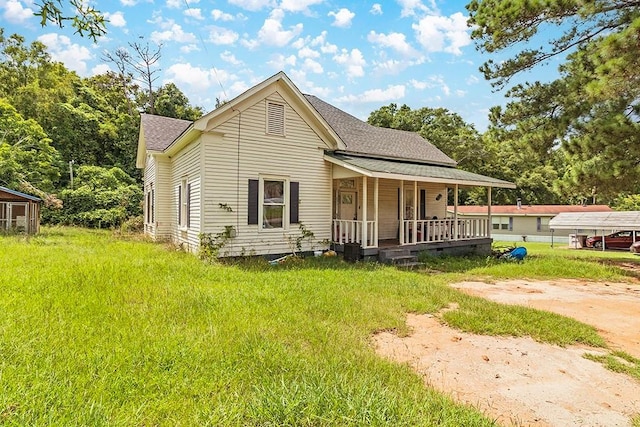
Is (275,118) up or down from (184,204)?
up

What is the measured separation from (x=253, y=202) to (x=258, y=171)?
0.95 meters

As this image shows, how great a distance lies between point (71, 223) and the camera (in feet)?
68.9

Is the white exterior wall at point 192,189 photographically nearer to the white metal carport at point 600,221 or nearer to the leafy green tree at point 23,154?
the leafy green tree at point 23,154

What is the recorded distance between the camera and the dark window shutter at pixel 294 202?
11.2 metres

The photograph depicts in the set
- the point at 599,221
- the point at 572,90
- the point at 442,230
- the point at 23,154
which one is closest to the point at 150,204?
the point at 23,154

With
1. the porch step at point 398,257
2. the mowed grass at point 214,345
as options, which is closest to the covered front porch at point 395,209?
the porch step at point 398,257

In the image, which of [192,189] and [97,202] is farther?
[97,202]

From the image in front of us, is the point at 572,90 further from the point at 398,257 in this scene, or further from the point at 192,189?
the point at 192,189

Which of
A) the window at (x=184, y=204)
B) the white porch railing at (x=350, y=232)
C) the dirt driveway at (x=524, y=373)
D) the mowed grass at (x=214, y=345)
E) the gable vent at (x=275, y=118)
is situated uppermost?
the gable vent at (x=275, y=118)

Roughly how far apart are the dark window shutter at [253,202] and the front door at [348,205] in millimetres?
4023

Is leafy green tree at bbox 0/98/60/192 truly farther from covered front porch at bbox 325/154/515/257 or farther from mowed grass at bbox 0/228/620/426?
covered front porch at bbox 325/154/515/257

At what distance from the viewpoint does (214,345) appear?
3881 millimetres

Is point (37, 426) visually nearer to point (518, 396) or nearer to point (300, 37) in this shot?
point (518, 396)

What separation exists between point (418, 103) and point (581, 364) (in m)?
36.7
